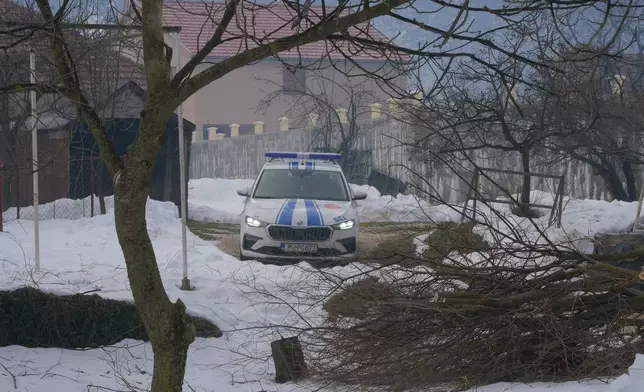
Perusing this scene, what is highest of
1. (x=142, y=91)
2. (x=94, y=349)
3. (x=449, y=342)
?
(x=142, y=91)

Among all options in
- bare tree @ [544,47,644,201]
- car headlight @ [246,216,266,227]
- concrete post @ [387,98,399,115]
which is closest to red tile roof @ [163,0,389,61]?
concrete post @ [387,98,399,115]

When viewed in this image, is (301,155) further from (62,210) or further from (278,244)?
(62,210)

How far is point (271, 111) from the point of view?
3706 cm

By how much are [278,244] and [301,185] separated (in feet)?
5.90

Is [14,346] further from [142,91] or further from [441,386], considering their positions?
[142,91]

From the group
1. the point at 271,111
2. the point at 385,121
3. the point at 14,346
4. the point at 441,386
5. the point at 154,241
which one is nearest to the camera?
the point at 441,386

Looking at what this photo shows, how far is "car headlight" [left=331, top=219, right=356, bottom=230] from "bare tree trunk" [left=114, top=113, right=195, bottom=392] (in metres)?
7.02

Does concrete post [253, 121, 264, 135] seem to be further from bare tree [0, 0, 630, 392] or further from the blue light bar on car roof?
bare tree [0, 0, 630, 392]

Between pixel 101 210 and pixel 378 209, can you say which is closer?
pixel 101 210

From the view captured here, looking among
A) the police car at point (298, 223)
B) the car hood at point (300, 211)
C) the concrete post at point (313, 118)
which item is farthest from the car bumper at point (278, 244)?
the concrete post at point (313, 118)

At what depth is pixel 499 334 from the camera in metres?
5.94

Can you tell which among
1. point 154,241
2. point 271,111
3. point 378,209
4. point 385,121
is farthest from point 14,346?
point 271,111

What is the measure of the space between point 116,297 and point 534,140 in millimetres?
9324

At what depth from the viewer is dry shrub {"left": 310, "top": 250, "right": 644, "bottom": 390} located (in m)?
5.90
